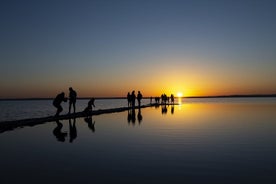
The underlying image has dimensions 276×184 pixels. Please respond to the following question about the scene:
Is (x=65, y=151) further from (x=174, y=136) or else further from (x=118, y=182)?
(x=174, y=136)

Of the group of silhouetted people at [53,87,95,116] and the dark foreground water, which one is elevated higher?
the group of silhouetted people at [53,87,95,116]

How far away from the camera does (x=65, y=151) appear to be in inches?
434

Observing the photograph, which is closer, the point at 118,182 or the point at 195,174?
the point at 118,182

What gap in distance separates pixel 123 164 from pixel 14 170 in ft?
9.37

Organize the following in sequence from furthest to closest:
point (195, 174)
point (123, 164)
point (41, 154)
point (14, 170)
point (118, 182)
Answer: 1. point (41, 154)
2. point (123, 164)
3. point (14, 170)
4. point (195, 174)
5. point (118, 182)

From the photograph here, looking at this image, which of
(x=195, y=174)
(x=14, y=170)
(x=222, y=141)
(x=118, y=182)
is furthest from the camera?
(x=222, y=141)

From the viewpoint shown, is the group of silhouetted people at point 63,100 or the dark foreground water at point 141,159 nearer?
the dark foreground water at point 141,159

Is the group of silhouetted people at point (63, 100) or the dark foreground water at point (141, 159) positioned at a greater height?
the group of silhouetted people at point (63, 100)

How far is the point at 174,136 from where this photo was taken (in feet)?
48.3

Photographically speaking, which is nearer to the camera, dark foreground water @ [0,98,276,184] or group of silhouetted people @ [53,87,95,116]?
dark foreground water @ [0,98,276,184]

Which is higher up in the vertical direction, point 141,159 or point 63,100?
point 63,100

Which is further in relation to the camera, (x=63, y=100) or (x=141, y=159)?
(x=63, y=100)

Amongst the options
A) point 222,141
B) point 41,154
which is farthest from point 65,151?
point 222,141

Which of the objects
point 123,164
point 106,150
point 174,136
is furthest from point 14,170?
point 174,136
